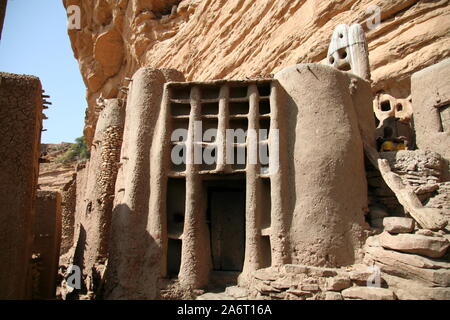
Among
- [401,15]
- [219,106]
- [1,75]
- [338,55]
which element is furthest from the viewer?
[401,15]

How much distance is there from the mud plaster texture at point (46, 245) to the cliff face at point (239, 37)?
843cm

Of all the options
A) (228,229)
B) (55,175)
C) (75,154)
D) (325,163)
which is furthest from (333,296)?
(75,154)

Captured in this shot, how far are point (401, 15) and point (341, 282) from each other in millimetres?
11600

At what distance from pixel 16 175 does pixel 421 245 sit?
7954 mm

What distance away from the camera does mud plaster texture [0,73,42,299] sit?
25.2 ft

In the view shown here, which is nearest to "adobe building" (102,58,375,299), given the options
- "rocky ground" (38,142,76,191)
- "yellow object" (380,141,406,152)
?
"yellow object" (380,141,406,152)

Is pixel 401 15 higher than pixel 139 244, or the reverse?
pixel 401 15

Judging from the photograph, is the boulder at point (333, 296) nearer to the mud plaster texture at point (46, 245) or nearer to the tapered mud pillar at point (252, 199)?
the tapered mud pillar at point (252, 199)

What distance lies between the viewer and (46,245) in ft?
38.0

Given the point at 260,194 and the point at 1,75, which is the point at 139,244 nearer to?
the point at 260,194

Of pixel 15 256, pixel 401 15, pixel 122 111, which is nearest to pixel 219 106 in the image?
pixel 122 111

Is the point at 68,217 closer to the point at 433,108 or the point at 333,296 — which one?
the point at 333,296

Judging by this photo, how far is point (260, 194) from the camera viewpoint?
9750mm

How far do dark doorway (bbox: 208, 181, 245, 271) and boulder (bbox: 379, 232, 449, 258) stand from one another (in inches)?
156
